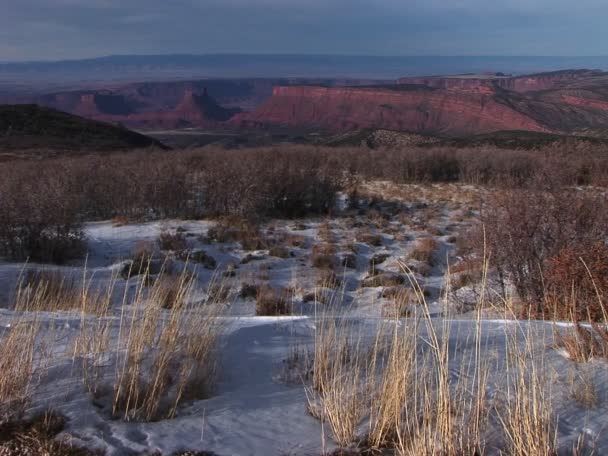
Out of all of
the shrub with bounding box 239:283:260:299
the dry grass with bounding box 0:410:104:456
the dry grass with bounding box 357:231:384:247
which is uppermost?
the dry grass with bounding box 0:410:104:456

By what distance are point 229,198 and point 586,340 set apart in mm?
9868

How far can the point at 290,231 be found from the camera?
11508mm

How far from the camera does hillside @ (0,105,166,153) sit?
102 ft

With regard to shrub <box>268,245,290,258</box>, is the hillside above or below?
above

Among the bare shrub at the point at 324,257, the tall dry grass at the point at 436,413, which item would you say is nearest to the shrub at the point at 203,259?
the bare shrub at the point at 324,257

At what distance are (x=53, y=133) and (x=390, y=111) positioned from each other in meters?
64.9

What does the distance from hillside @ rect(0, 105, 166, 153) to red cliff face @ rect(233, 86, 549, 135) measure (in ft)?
162

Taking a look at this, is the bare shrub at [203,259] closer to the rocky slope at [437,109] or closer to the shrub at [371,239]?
the shrub at [371,239]

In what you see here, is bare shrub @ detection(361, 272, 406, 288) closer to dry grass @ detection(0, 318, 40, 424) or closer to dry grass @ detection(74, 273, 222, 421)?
dry grass @ detection(74, 273, 222, 421)

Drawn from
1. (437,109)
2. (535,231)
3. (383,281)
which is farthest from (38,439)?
(437,109)

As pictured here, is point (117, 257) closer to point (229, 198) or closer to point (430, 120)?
point (229, 198)

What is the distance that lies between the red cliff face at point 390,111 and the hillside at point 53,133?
49.5 meters

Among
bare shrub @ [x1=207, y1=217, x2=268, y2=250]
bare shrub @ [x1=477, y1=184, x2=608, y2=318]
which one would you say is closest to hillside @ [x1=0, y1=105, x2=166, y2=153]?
bare shrub @ [x1=207, y1=217, x2=268, y2=250]

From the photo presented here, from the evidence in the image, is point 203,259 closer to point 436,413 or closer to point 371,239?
point 371,239
